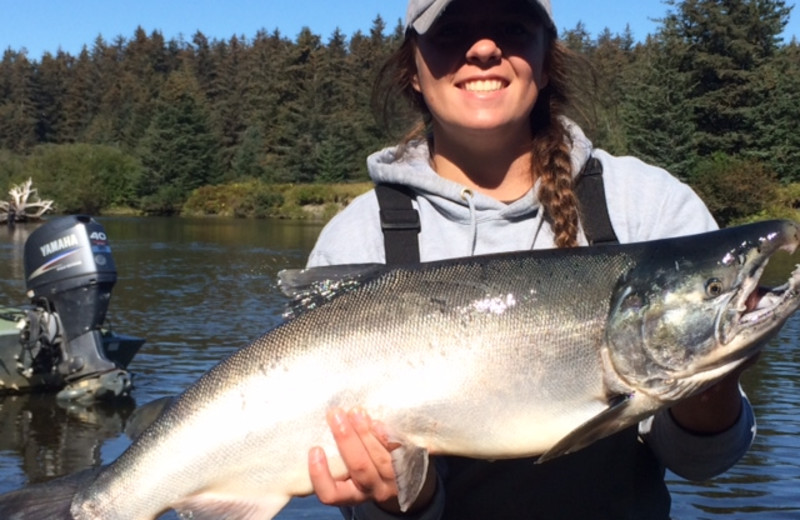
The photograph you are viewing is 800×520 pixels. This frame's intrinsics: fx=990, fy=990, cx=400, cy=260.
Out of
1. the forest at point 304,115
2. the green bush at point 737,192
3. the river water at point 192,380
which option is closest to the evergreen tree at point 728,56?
the forest at point 304,115

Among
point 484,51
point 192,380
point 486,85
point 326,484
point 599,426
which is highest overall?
point 484,51

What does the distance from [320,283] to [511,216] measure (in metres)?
0.73

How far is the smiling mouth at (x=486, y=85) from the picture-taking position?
10.2 ft

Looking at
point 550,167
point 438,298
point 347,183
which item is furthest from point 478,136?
point 347,183

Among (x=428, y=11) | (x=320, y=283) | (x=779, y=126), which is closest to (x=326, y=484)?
(x=320, y=283)

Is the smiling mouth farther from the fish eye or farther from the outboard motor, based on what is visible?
the outboard motor

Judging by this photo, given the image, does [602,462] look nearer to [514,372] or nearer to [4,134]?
[514,372]

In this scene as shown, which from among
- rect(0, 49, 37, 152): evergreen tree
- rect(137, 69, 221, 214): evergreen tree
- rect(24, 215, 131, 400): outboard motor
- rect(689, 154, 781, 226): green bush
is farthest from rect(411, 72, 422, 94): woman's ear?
rect(0, 49, 37, 152): evergreen tree

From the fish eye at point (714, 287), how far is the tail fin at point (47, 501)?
6.16ft

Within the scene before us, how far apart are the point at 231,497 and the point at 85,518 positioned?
481mm

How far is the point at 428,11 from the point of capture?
10.2 ft

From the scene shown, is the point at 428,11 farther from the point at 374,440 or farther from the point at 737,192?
the point at 737,192

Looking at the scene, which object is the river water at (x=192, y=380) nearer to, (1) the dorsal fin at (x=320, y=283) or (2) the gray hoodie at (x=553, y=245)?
(2) the gray hoodie at (x=553, y=245)

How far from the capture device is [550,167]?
3.21 m
